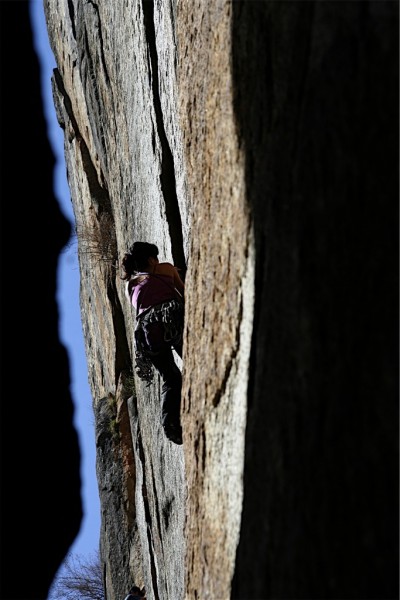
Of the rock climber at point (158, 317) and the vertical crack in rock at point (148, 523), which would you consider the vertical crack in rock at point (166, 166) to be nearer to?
the rock climber at point (158, 317)

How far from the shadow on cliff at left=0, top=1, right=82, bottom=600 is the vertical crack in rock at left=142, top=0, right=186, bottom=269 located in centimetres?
410

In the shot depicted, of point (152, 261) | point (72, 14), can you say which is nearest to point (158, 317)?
point (152, 261)

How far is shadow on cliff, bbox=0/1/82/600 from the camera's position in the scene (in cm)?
423

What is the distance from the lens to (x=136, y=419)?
11281 millimetres

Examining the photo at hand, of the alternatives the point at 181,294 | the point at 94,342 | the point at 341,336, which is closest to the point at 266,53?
the point at 341,336

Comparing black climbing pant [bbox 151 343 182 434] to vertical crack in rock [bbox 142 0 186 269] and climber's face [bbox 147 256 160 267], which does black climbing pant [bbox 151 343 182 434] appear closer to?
climber's face [bbox 147 256 160 267]

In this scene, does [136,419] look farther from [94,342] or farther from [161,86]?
[161,86]

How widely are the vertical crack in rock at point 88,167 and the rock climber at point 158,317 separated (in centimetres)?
441

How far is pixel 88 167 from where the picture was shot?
41.3 ft

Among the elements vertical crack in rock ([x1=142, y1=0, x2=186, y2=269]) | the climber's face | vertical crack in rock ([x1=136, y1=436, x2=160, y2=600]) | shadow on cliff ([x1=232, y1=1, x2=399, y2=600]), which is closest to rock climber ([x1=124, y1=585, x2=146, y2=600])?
vertical crack in rock ([x1=136, y1=436, x2=160, y2=600])

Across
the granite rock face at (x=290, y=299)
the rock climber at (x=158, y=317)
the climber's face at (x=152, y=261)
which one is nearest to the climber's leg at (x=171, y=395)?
the rock climber at (x=158, y=317)

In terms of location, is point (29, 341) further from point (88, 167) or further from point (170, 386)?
point (88, 167)

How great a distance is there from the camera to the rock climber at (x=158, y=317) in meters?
7.39

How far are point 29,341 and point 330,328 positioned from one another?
124cm
